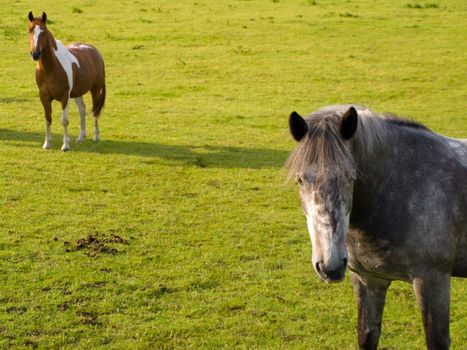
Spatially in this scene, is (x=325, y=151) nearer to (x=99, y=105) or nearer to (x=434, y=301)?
(x=434, y=301)

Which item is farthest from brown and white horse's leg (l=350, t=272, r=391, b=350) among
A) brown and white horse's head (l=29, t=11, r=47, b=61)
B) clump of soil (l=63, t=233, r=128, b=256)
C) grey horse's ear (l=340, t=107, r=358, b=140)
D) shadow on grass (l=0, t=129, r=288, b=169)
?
brown and white horse's head (l=29, t=11, r=47, b=61)

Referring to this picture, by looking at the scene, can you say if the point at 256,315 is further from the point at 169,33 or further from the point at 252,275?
the point at 169,33

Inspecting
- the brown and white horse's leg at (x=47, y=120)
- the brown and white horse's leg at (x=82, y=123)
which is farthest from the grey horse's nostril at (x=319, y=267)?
the brown and white horse's leg at (x=82, y=123)

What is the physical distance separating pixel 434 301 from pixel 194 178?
736 centimetres

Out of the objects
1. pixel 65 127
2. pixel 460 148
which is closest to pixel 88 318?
pixel 460 148

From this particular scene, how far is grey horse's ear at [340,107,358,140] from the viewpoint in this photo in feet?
15.4

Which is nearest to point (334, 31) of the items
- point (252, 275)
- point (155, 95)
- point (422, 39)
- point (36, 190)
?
point (422, 39)

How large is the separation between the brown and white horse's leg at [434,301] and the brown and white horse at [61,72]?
382 inches

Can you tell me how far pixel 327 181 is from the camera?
463 centimetres

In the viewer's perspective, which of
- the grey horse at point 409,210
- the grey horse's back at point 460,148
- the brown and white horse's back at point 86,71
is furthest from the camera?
the brown and white horse's back at point 86,71

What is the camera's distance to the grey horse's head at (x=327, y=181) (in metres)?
4.57

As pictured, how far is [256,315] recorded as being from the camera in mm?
7461

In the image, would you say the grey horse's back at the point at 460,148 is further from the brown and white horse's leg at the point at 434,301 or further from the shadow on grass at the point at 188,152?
the shadow on grass at the point at 188,152

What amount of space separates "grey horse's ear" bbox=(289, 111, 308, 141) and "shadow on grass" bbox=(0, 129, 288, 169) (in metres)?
8.16
